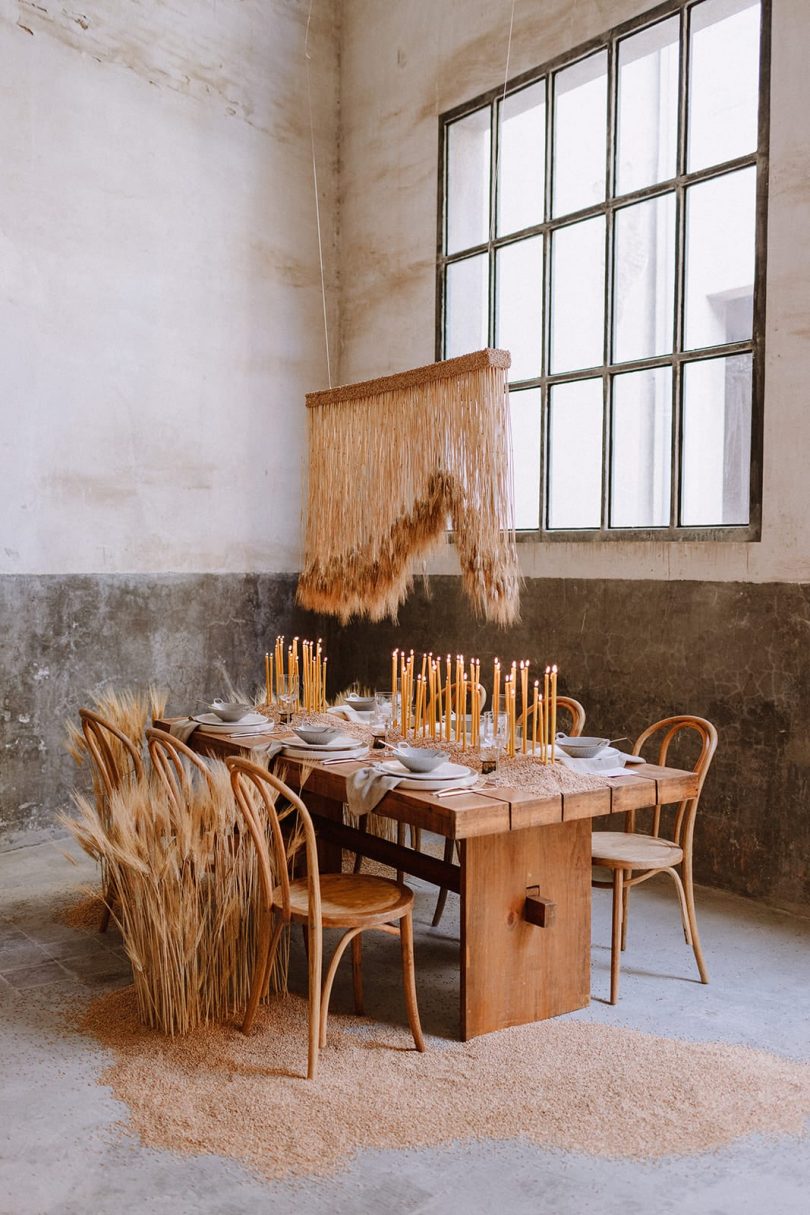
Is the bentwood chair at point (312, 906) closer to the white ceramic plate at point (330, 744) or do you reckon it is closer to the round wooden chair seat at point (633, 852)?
the white ceramic plate at point (330, 744)

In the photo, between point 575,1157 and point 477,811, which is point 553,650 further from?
point 575,1157

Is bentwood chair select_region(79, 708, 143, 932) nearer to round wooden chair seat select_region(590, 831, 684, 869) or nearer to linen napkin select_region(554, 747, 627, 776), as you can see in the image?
linen napkin select_region(554, 747, 627, 776)

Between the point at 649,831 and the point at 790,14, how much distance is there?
3.70m

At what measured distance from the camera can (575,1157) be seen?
249 centimetres

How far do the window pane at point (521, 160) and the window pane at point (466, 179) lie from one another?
0.75 feet

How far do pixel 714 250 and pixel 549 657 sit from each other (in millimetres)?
2175

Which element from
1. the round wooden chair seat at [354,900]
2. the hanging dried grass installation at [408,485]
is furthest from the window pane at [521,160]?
the round wooden chair seat at [354,900]

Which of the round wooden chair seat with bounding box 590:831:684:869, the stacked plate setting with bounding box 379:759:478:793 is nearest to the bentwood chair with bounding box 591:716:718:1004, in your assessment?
the round wooden chair seat with bounding box 590:831:684:869

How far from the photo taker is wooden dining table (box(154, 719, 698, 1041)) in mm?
3076

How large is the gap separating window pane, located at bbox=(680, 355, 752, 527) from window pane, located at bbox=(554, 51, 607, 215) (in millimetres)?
1232

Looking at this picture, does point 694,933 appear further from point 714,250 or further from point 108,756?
point 714,250

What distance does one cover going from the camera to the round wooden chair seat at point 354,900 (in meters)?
2.97

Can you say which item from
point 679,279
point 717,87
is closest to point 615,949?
point 679,279

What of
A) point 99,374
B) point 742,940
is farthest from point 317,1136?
point 99,374
